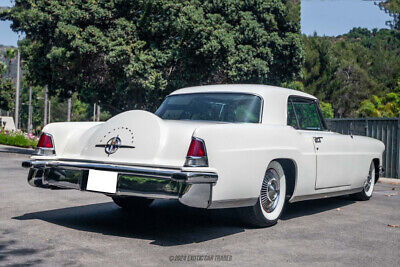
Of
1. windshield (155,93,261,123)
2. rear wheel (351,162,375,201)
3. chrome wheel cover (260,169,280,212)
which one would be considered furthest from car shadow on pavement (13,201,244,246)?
rear wheel (351,162,375,201)

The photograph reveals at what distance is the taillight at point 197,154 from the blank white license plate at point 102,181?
76cm

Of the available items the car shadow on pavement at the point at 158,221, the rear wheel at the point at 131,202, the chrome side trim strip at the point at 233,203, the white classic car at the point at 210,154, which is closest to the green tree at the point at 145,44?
the rear wheel at the point at 131,202

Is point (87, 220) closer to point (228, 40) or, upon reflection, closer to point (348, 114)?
point (228, 40)

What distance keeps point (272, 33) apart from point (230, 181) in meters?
20.5

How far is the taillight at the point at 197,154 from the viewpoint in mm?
4449

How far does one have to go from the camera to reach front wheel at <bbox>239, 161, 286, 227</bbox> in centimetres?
521

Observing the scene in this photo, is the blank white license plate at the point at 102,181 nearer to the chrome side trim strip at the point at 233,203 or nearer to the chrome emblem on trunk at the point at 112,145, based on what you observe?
the chrome emblem on trunk at the point at 112,145

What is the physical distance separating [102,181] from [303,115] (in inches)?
114

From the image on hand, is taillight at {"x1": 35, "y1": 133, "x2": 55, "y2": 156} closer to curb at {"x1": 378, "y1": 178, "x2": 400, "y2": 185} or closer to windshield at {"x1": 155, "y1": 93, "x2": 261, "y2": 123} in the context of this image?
windshield at {"x1": 155, "y1": 93, "x2": 261, "y2": 123}

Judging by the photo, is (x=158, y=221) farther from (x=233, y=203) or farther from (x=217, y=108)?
(x=217, y=108)

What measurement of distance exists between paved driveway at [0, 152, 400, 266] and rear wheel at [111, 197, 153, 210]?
0.49 feet

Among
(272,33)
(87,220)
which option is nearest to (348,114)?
(272,33)

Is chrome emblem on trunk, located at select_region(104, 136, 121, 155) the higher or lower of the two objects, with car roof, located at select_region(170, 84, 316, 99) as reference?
lower

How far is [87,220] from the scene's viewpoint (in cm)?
558
